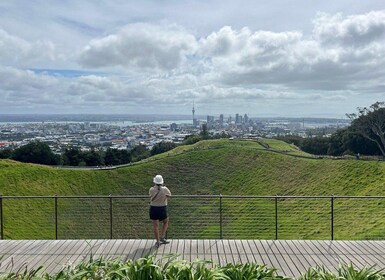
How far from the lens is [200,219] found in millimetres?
21000

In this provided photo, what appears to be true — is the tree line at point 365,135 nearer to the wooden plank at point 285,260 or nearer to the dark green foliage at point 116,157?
the dark green foliage at point 116,157

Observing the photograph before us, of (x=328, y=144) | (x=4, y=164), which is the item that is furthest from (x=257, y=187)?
(x=328, y=144)

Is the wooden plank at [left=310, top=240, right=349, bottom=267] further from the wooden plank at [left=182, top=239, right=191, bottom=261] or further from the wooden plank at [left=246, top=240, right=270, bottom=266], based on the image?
the wooden plank at [left=182, top=239, right=191, bottom=261]

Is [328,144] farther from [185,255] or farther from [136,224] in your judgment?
[185,255]

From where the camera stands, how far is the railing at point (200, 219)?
54.5 ft

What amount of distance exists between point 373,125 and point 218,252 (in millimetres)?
45850

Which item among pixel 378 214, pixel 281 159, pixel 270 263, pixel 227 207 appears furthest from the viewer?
pixel 281 159

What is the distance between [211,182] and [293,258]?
24.7 m

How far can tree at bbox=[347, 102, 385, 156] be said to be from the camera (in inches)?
1820

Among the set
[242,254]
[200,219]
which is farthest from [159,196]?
[200,219]

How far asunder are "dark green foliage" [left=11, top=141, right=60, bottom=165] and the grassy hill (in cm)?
1661

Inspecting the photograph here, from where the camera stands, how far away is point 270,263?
652 centimetres

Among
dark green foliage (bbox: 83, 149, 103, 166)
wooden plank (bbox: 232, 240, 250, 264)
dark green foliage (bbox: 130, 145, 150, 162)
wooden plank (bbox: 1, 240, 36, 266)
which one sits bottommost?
dark green foliage (bbox: 130, 145, 150, 162)

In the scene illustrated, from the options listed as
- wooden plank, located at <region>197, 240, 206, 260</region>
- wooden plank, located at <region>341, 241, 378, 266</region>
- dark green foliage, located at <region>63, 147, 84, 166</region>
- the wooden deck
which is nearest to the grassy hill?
wooden plank, located at <region>341, 241, 378, 266</region>
